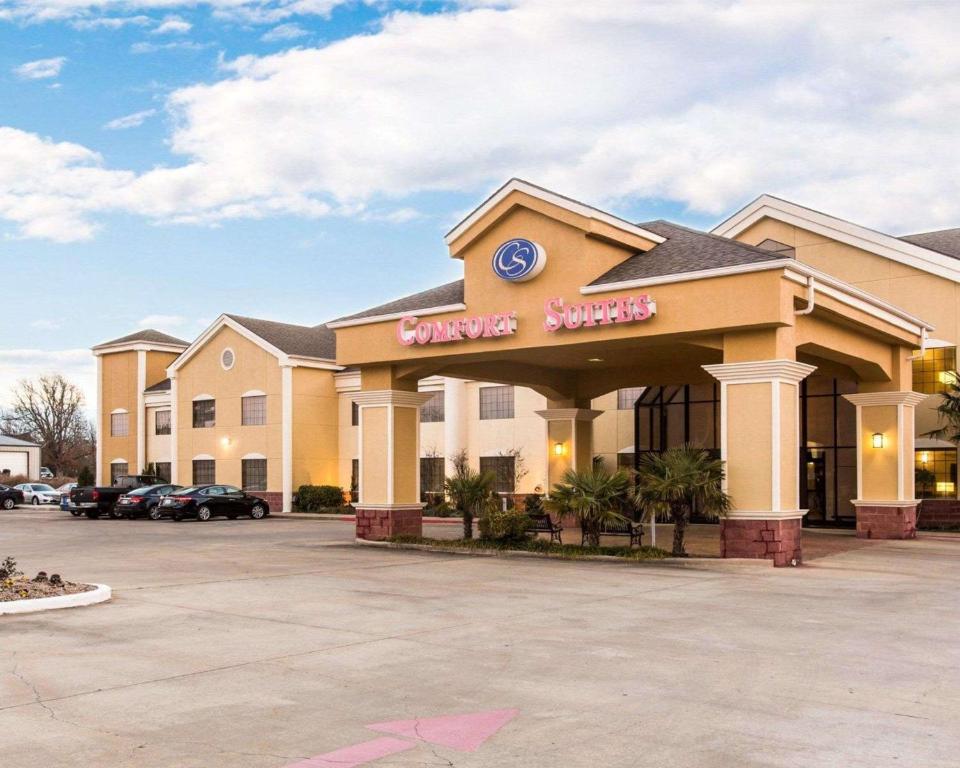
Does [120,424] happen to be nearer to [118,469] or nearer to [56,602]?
[118,469]

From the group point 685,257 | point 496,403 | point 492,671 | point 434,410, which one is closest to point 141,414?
point 434,410

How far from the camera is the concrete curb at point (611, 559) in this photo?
1795 cm

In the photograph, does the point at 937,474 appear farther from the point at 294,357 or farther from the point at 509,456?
the point at 294,357

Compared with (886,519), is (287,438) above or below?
above

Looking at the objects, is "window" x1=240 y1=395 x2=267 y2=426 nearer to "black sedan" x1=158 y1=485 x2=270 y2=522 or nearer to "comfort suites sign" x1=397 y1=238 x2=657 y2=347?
"black sedan" x1=158 y1=485 x2=270 y2=522

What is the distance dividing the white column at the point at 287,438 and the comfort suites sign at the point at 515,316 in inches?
804

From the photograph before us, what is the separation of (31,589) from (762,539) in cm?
1200

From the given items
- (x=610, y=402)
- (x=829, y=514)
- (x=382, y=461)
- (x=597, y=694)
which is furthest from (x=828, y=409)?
(x=597, y=694)

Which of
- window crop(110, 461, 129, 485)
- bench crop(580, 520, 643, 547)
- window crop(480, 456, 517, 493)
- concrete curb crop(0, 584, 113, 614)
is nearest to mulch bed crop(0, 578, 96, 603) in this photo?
concrete curb crop(0, 584, 113, 614)

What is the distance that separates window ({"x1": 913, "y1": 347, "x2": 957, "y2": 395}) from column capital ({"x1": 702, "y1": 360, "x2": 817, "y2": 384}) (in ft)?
38.0

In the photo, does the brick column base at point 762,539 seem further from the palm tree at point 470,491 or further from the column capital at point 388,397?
the column capital at point 388,397

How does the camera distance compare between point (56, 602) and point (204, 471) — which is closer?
point (56, 602)

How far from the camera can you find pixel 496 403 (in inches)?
1531

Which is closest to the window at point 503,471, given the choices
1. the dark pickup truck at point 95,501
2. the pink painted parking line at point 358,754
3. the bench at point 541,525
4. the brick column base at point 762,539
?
the dark pickup truck at point 95,501
